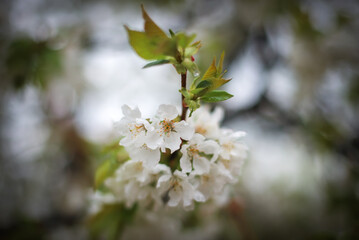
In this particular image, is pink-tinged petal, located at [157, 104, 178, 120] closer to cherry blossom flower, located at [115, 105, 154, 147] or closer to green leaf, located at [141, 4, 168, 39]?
cherry blossom flower, located at [115, 105, 154, 147]

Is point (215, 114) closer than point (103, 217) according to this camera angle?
Yes

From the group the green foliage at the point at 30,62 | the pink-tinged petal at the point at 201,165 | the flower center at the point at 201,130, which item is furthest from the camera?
the green foliage at the point at 30,62

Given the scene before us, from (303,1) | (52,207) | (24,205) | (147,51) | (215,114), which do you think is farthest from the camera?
(24,205)

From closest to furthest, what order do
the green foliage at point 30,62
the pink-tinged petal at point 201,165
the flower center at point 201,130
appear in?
the pink-tinged petal at point 201,165 < the flower center at point 201,130 < the green foliage at point 30,62

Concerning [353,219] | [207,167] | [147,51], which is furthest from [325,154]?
[147,51]

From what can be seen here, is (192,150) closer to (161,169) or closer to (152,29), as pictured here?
(161,169)

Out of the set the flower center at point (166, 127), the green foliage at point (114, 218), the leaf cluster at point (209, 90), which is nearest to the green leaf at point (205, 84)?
the leaf cluster at point (209, 90)

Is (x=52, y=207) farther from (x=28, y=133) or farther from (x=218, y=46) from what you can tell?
(x=218, y=46)

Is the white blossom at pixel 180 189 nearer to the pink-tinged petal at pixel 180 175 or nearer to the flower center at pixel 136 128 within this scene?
the pink-tinged petal at pixel 180 175
